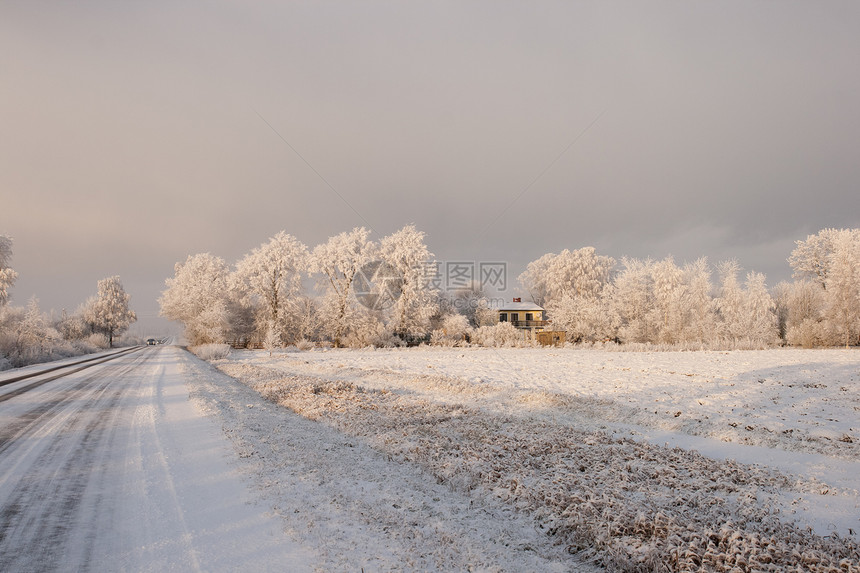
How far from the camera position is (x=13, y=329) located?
26.1m

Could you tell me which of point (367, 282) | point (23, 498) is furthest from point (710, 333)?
point (23, 498)

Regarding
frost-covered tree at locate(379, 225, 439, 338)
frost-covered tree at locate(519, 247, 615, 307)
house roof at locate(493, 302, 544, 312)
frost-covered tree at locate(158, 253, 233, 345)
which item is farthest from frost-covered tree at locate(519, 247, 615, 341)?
frost-covered tree at locate(158, 253, 233, 345)

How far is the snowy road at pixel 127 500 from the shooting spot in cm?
341

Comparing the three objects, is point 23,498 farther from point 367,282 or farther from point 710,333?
point 710,333

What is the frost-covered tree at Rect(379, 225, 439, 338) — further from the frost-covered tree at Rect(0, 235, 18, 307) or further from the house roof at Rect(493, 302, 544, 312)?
the frost-covered tree at Rect(0, 235, 18, 307)

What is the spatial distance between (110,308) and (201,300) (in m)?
37.6

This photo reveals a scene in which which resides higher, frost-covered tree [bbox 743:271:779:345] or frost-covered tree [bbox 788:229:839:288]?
frost-covered tree [bbox 788:229:839:288]

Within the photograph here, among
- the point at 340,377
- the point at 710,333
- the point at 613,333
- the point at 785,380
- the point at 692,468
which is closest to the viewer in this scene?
the point at 692,468

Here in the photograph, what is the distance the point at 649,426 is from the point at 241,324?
1745 inches

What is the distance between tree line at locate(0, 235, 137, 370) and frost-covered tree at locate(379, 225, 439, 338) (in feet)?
92.4

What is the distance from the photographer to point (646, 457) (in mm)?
6523

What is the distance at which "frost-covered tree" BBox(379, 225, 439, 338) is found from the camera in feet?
148

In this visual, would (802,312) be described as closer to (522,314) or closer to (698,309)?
(698,309)

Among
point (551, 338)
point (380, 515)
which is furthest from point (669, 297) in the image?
point (380, 515)
